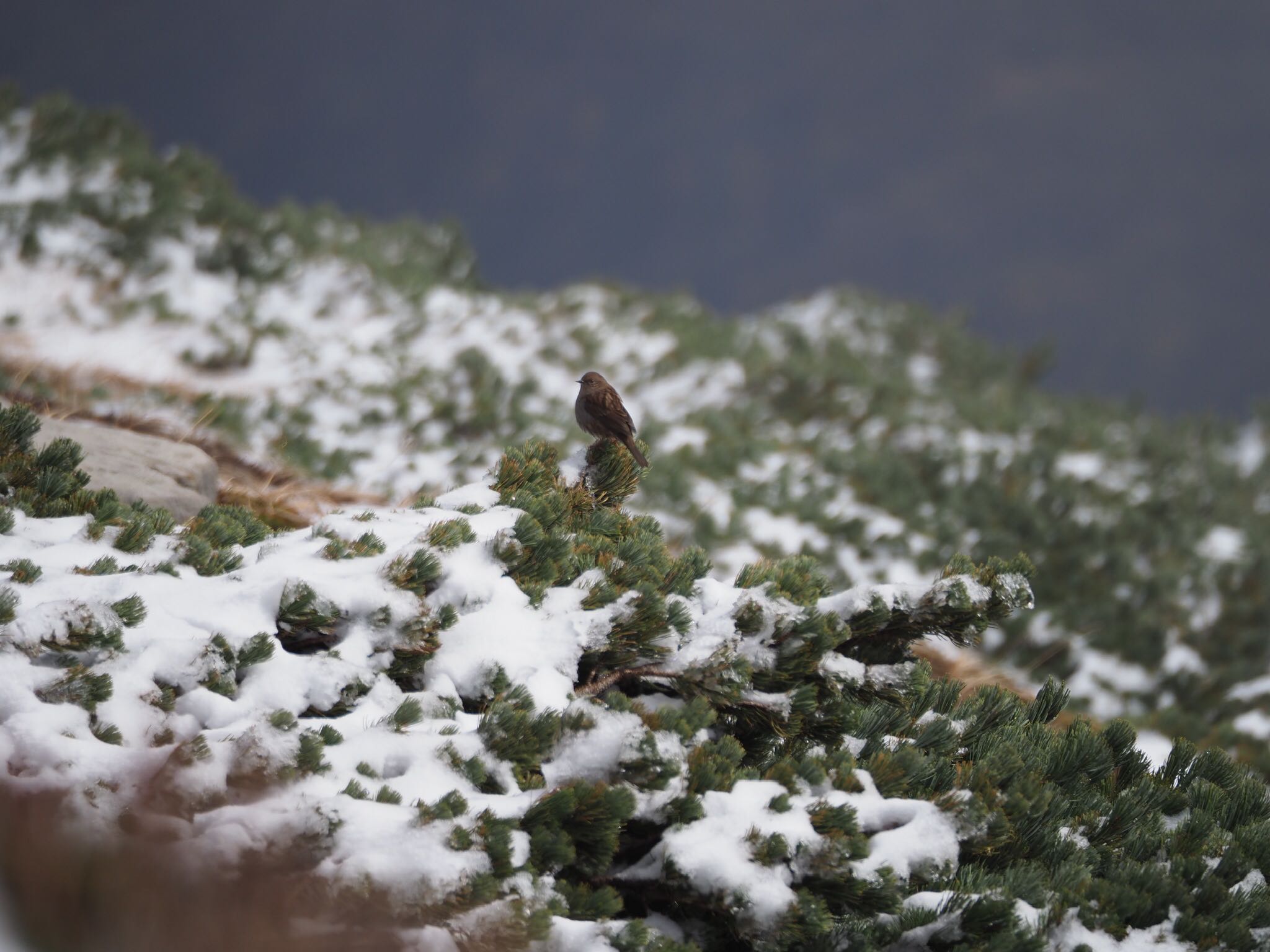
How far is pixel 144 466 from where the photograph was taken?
3.75 meters

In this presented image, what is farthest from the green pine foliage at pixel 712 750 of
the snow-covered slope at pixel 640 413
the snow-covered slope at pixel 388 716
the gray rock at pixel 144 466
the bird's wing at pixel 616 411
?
the snow-covered slope at pixel 640 413

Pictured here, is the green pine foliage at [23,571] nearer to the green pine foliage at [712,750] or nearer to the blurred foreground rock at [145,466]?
the green pine foliage at [712,750]

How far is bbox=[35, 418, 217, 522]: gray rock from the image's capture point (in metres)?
3.54

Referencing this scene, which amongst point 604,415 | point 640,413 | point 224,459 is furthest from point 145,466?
point 640,413

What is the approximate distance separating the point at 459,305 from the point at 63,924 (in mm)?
8523

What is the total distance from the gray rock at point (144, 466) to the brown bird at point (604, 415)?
1.62 m

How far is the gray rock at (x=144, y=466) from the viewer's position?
354 centimetres

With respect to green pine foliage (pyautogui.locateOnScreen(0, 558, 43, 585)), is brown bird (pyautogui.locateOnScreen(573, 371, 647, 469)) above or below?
above

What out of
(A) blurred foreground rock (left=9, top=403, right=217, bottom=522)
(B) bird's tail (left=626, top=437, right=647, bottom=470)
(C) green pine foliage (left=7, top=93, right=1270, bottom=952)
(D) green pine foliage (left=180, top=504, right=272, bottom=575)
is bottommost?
(C) green pine foliage (left=7, top=93, right=1270, bottom=952)

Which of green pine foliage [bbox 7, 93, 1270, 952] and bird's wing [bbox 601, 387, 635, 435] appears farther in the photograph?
bird's wing [bbox 601, 387, 635, 435]

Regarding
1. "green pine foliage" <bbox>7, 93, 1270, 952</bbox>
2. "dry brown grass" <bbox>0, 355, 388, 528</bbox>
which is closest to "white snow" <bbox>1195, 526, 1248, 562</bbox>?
"green pine foliage" <bbox>7, 93, 1270, 952</bbox>

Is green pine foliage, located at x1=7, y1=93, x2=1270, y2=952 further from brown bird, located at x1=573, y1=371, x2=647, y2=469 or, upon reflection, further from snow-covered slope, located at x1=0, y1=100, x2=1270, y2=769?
snow-covered slope, located at x1=0, y1=100, x2=1270, y2=769

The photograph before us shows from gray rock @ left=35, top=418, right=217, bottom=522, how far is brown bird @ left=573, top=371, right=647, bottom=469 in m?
1.62

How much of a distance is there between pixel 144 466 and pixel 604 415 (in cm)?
193
